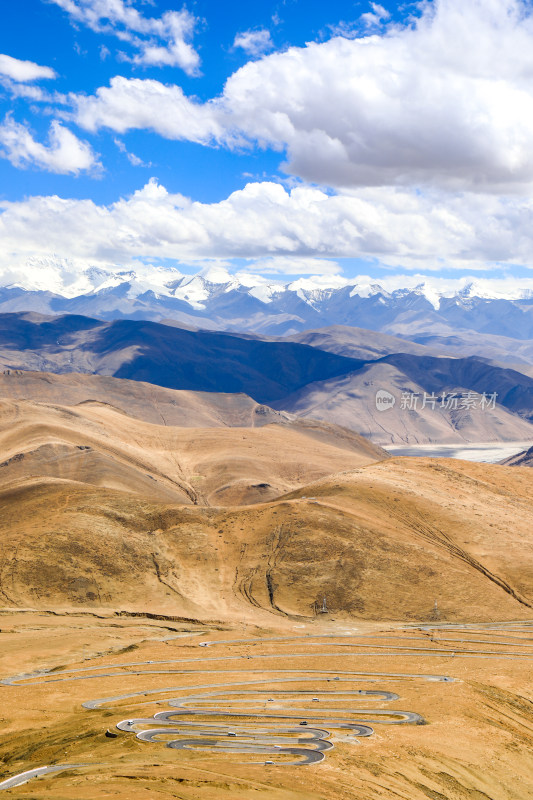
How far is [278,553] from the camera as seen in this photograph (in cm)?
9938

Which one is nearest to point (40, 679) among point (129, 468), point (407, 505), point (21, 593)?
point (21, 593)

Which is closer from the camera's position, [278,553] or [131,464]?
[278,553]

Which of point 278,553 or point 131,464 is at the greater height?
point 131,464

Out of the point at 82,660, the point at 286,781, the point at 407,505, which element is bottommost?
the point at 82,660

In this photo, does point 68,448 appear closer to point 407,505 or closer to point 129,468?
point 129,468

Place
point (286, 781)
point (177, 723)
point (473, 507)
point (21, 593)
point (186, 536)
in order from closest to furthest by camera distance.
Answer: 1. point (286, 781)
2. point (177, 723)
3. point (21, 593)
4. point (186, 536)
5. point (473, 507)

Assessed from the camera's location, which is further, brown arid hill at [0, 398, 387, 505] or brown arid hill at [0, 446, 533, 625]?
brown arid hill at [0, 398, 387, 505]

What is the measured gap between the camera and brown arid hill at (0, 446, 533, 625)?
89.4 metres

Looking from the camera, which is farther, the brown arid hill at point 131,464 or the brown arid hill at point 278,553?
the brown arid hill at point 131,464

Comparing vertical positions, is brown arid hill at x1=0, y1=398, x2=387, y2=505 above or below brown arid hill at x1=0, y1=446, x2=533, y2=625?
above

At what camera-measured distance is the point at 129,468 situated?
15912cm

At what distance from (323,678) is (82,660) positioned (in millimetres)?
21943

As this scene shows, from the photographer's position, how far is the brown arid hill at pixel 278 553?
293ft

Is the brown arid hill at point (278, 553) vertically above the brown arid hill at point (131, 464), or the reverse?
the brown arid hill at point (131, 464)
